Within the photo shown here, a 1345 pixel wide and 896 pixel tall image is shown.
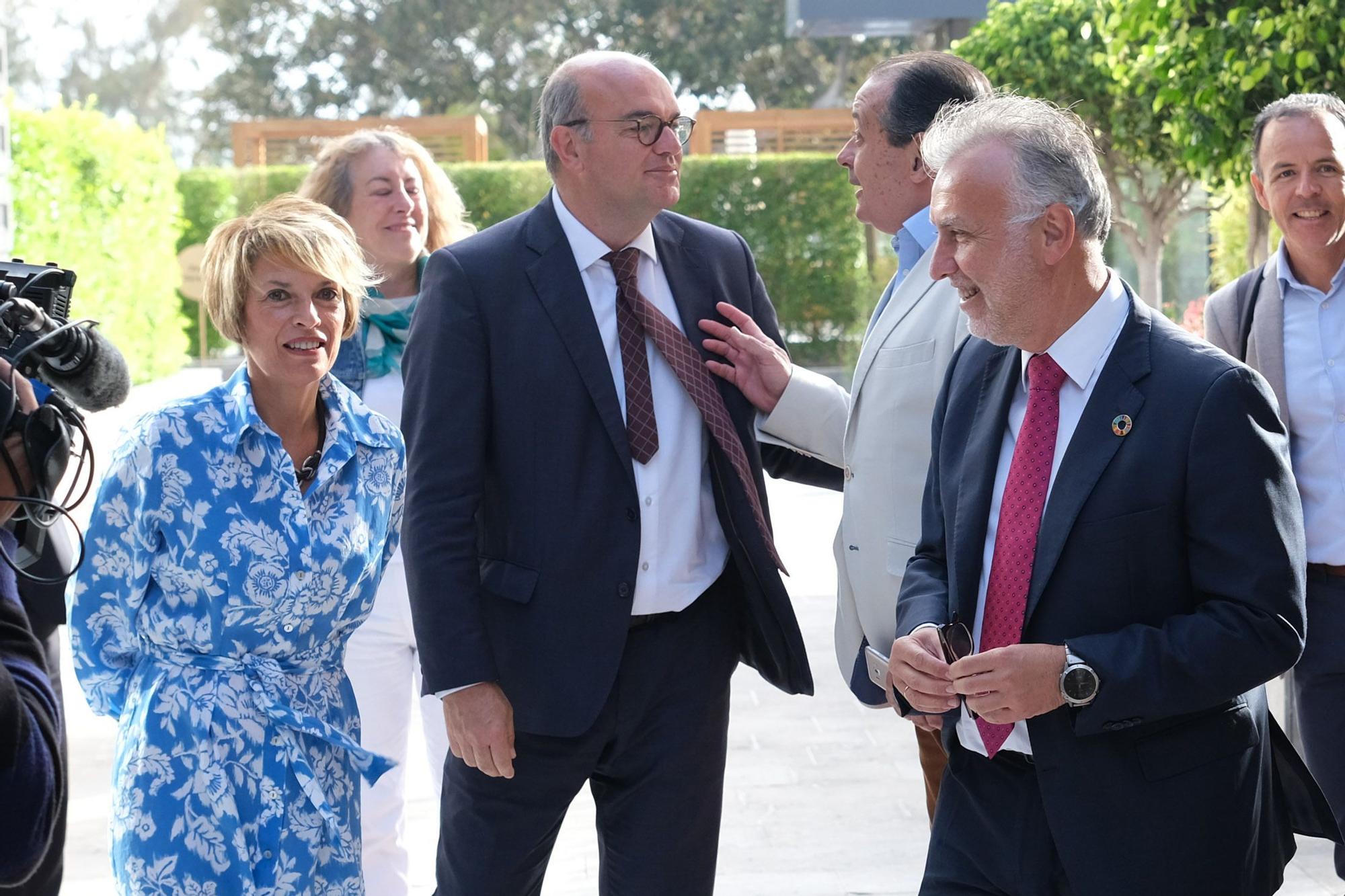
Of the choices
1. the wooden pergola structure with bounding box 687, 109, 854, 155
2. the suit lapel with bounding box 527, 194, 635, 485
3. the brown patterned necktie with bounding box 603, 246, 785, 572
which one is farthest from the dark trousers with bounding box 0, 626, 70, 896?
the wooden pergola structure with bounding box 687, 109, 854, 155

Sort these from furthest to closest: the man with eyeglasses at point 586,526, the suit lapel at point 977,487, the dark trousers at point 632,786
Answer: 1. the dark trousers at point 632,786
2. the man with eyeglasses at point 586,526
3. the suit lapel at point 977,487

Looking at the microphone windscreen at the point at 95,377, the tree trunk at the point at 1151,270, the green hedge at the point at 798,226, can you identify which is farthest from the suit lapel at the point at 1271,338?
the green hedge at the point at 798,226

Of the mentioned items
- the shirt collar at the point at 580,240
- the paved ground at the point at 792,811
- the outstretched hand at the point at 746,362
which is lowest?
the paved ground at the point at 792,811

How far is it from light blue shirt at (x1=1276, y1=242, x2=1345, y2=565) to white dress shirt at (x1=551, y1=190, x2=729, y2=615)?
159 centimetres

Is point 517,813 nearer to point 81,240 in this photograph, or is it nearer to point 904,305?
point 904,305

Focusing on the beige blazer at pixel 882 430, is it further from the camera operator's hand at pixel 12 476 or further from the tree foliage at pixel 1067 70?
the tree foliage at pixel 1067 70

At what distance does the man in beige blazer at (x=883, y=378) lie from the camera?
3.39 metres

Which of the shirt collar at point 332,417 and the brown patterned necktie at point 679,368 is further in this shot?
the brown patterned necktie at point 679,368

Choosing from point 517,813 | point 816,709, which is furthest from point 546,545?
point 816,709

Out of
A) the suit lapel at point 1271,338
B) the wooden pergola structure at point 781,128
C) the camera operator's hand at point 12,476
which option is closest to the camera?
the camera operator's hand at point 12,476

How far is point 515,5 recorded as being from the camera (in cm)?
4272

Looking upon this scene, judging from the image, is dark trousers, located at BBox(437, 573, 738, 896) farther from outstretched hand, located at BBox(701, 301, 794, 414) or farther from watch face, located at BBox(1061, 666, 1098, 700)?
watch face, located at BBox(1061, 666, 1098, 700)

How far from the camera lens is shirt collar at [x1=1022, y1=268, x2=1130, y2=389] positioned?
2.57 metres

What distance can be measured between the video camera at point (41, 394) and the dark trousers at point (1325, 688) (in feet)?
9.78
